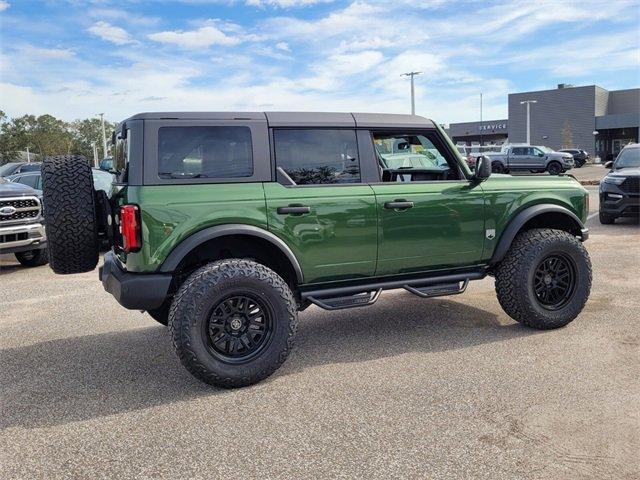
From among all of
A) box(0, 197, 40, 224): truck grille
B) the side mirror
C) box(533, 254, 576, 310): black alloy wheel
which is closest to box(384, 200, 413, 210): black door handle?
the side mirror

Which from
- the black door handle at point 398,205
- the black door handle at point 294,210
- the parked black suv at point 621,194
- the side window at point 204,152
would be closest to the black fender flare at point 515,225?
the black door handle at point 398,205

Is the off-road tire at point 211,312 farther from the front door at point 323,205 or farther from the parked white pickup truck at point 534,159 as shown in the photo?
the parked white pickup truck at point 534,159

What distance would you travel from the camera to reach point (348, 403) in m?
3.70

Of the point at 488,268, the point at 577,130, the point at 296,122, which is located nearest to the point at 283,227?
the point at 296,122

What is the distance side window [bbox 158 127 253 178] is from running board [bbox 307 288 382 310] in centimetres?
111

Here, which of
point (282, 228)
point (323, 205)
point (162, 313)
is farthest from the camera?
point (162, 313)

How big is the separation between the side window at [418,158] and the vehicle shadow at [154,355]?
4.58 feet

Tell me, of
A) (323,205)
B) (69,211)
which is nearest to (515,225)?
(323,205)

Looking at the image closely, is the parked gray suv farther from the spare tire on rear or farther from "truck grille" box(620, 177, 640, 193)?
"truck grille" box(620, 177, 640, 193)

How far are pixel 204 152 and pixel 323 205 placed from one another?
0.96m

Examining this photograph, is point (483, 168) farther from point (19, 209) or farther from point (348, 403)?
point (19, 209)

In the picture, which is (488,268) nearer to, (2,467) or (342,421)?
(342,421)

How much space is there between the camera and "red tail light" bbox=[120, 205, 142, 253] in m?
→ 3.85

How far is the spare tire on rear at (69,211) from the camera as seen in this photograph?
418cm
